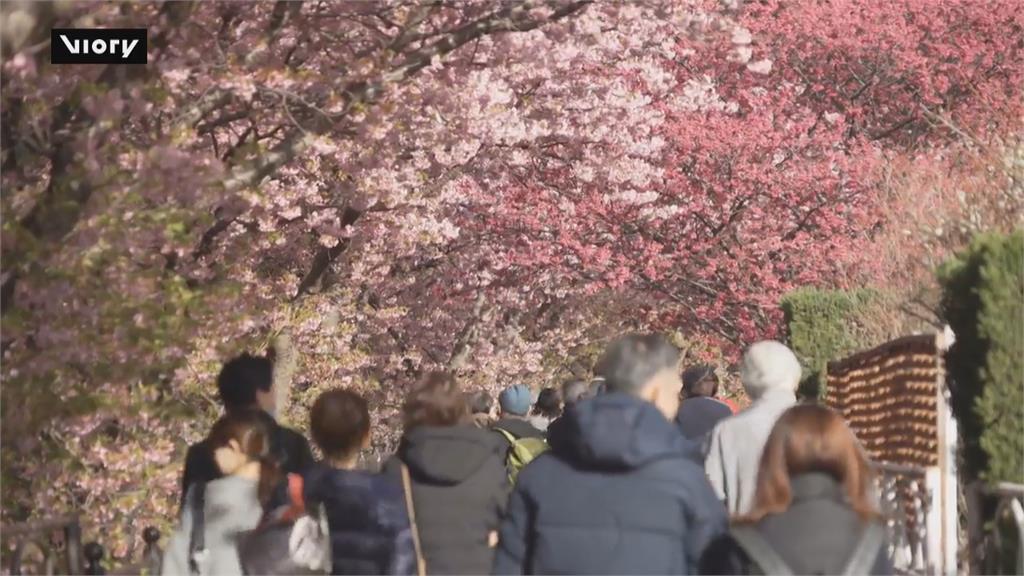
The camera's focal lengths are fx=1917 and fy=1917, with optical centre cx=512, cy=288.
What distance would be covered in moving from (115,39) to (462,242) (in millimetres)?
17776

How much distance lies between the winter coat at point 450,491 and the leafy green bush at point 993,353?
163 inches

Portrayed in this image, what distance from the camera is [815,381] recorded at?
19.6 m

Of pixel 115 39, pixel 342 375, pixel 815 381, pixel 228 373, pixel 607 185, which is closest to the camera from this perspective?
pixel 228 373

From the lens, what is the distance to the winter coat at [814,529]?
5.64m

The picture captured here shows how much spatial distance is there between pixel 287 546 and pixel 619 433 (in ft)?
6.56

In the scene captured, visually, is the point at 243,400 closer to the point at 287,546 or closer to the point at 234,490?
the point at 234,490

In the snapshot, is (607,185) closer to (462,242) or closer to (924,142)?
(462,242)

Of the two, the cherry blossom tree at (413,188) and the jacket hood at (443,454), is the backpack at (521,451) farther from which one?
the jacket hood at (443,454)

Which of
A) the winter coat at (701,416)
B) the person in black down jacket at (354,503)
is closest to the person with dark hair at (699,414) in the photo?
the winter coat at (701,416)

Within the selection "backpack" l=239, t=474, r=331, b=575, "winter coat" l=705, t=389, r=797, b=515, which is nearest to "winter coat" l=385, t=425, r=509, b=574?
"backpack" l=239, t=474, r=331, b=575

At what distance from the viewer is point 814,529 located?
565cm

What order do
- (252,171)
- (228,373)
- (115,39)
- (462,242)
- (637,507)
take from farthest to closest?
(462,242) < (252,171) < (115,39) < (228,373) < (637,507)

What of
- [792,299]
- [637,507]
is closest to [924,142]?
[792,299]

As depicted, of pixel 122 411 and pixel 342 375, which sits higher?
pixel 122 411
